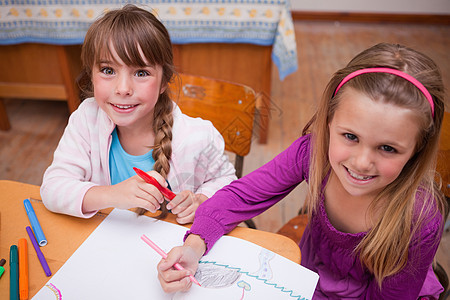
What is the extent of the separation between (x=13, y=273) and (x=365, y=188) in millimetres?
641

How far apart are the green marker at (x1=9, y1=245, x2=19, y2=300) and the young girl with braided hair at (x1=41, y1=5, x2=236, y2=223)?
0.11 m

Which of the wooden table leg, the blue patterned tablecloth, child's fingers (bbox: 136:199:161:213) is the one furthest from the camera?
the wooden table leg

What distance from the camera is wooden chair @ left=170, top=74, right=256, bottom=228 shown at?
3.46 feet

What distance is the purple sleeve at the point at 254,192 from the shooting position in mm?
770

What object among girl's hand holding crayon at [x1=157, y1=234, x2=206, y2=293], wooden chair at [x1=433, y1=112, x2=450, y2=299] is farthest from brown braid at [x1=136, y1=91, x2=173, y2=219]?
wooden chair at [x1=433, y1=112, x2=450, y2=299]

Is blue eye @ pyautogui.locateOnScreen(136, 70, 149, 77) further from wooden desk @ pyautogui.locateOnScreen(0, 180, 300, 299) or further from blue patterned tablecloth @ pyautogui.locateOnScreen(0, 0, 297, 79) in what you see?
blue patterned tablecloth @ pyautogui.locateOnScreen(0, 0, 297, 79)

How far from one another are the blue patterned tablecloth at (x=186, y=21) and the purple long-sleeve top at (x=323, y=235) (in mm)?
1099

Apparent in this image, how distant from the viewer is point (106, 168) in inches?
38.6

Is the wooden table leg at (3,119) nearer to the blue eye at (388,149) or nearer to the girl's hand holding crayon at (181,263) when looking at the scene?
the girl's hand holding crayon at (181,263)

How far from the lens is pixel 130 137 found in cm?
101

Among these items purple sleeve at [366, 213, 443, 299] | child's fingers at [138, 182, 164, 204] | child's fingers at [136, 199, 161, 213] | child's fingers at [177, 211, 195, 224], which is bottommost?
purple sleeve at [366, 213, 443, 299]

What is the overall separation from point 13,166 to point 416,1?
3747mm

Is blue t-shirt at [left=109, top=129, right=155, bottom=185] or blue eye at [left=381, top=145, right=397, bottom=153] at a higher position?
blue eye at [left=381, top=145, right=397, bottom=153]

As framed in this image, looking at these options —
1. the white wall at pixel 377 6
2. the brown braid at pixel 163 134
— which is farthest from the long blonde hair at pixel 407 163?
the white wall at pixel 377 6
